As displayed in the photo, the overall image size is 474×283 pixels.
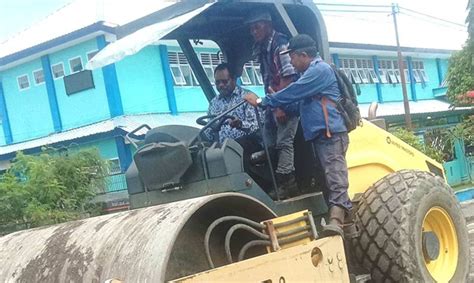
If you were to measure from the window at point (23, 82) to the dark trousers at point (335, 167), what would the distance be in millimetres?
22509

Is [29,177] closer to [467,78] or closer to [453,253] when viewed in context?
[453,253]

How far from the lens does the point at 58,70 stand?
23797 mm

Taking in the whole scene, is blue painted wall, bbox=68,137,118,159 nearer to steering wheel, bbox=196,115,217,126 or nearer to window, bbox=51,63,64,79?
window, bbox=51,63,64,79

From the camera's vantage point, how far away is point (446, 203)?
491 centimetres

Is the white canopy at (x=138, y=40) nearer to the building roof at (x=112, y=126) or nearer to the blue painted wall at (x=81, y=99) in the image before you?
the building roof at (x=112, y=126)

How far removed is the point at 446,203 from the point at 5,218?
873cm

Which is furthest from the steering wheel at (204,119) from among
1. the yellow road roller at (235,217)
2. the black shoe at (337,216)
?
the black shoe at (337,216)

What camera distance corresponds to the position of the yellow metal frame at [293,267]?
9.58 ft

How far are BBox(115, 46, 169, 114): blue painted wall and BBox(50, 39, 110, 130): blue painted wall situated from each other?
2.35ft

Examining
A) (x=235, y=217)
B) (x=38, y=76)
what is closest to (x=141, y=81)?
(x=38, y=76)

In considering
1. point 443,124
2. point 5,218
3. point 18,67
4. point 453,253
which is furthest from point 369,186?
point 443,124

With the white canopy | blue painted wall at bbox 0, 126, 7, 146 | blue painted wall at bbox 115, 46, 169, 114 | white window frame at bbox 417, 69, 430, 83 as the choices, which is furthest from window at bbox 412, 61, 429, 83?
the white canopy

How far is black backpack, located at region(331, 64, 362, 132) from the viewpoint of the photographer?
14.1 feet

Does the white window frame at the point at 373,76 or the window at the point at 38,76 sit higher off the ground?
the window at the point at 38,76
